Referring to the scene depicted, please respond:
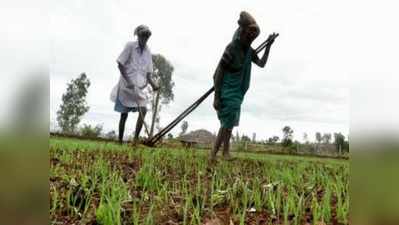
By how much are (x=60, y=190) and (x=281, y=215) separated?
0.76 m

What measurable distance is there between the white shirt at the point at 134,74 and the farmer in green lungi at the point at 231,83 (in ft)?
4.97

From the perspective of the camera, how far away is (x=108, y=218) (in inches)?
45.5

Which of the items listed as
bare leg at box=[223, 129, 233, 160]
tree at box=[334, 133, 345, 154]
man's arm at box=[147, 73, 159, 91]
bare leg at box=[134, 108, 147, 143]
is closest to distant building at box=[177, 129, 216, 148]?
bare leg at box=[134, 108, 147, 143]

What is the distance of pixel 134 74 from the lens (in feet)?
16.3

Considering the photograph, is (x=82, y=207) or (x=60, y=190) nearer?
(x=82, y=207)

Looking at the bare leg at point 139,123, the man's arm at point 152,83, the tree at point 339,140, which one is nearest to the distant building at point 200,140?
the bare leg at point 139,123

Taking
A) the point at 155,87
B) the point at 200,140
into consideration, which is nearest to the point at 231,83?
the point at 155,87

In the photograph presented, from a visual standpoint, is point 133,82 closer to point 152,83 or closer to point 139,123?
point 152,83

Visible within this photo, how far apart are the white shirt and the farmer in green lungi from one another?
1.51 metres
